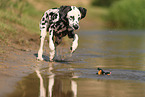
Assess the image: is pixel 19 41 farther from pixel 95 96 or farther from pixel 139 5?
pixel 139 5

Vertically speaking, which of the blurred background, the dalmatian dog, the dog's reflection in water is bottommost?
the dog's reflection in water

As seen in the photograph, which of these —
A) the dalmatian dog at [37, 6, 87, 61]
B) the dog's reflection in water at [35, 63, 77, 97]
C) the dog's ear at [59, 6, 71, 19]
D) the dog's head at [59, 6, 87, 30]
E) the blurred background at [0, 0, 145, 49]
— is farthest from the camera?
the blurred background at [0, 0, 145, 49]

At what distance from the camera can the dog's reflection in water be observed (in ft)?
20.7

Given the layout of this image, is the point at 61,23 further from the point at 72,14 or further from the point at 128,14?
the point at 128,14

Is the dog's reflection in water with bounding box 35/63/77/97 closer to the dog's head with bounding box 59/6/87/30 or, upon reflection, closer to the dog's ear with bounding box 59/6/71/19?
the dog's head with bounding box 59/6/87/30

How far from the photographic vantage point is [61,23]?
10.8 m

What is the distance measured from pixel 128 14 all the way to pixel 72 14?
37363 millimetres

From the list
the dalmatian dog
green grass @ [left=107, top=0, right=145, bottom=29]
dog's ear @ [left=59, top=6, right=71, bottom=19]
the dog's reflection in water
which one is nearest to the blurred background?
green grass @ [left=107, top=0, right=145, bottom=29]

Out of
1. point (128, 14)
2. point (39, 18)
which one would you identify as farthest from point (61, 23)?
point (128, 14)

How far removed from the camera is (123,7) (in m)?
46.7

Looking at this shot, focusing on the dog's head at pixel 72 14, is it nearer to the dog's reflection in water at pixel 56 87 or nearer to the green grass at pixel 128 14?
the dog's reflection in water at pixel 56 87

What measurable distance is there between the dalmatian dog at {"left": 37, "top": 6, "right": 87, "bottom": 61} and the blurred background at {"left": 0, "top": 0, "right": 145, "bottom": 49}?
187 cm

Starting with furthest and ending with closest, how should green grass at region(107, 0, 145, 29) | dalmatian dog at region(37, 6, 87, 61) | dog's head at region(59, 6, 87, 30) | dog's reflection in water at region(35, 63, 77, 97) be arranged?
green grass at region(107, 0, 145, 29)
dalmatian dog at region(37, 6, 87, 61)
dog's head at region(59, 6, 87, 30)
dog's reflection in water at region(35, 63, 77, 97)

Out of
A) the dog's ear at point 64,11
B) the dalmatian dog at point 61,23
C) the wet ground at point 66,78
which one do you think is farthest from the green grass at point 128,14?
the wet ground at point 66,78
